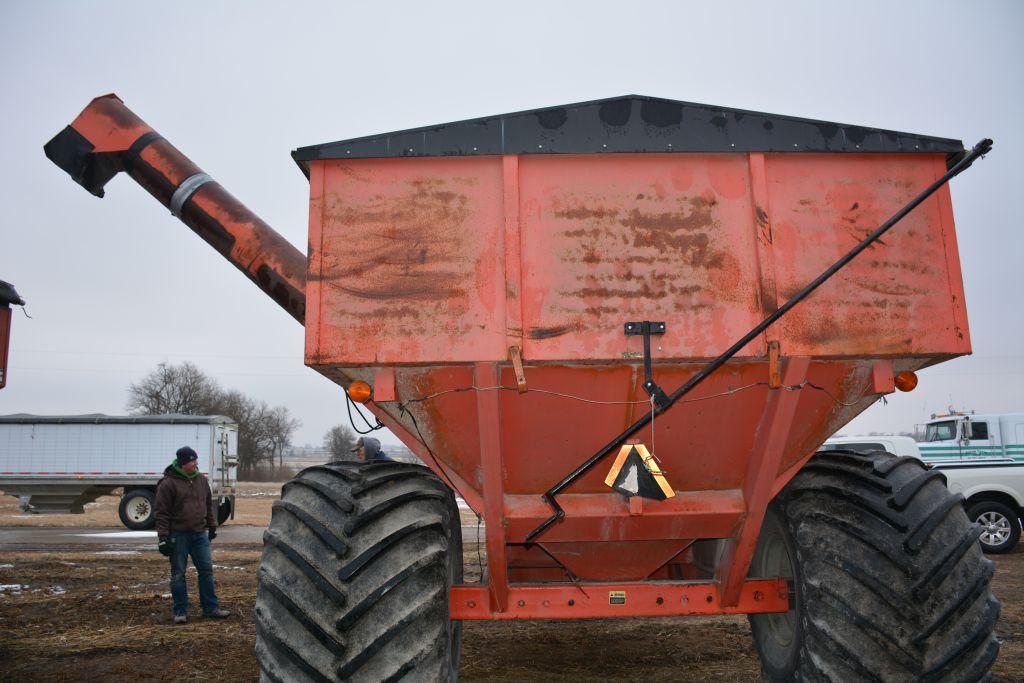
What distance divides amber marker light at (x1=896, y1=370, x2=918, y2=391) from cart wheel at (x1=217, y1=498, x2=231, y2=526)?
1805 cm

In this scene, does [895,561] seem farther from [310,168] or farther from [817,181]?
[310,168]

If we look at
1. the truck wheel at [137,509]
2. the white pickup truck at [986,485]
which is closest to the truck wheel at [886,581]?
the white pickup truck at [986,485]

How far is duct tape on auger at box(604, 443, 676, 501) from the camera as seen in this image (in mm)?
3164

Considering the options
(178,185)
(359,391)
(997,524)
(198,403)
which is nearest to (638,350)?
(359,391)

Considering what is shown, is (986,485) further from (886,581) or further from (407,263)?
(407,263)

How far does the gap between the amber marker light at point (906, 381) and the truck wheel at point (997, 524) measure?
36.2 ft

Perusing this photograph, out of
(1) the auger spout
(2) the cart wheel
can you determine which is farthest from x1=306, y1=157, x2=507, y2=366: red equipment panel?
(2) the cart wheel

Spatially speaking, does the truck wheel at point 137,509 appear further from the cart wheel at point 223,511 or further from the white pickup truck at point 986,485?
the white pickup truck at point 986,485

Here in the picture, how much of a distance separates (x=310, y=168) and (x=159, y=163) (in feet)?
7.64

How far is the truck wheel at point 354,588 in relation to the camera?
2.85m

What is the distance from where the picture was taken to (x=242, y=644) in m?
6.46

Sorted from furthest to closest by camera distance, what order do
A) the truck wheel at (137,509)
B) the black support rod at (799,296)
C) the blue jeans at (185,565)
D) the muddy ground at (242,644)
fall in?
1. the truck wheel at (137,509)
2. the blue jeans at (185,565)
3. the muddy ground at (242,644)
4. the black support rod at (799,296)

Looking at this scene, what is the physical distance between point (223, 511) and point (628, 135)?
18171 mm

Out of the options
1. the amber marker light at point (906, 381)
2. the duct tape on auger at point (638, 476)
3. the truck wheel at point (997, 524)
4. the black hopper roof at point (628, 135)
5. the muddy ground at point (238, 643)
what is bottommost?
the truck wheel at point (997, 524)
